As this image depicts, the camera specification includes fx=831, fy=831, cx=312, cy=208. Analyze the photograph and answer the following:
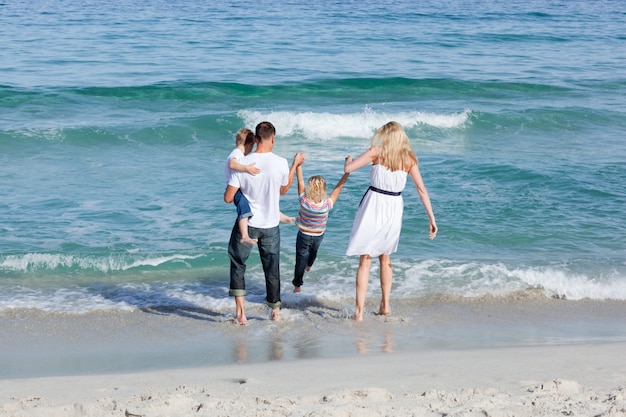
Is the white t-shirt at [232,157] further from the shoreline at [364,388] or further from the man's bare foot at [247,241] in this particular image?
the shoreline at [364,388]

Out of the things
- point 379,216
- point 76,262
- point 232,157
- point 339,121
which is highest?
point 232,157

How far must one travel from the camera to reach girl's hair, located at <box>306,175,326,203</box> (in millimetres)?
7590

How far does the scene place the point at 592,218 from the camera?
10805 mm

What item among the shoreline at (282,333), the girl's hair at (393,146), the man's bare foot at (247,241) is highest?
the girl's hair at (393,146)

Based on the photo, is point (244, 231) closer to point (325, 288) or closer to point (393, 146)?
point (393, 146)

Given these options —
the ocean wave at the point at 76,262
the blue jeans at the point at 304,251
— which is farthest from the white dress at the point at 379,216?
the ocean wave at the point at 76,262

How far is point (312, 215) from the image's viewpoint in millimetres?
7719

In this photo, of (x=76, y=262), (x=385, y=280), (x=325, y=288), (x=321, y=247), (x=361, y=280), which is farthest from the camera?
(x=321, y=247)

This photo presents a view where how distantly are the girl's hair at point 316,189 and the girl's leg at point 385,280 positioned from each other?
836 millimetres

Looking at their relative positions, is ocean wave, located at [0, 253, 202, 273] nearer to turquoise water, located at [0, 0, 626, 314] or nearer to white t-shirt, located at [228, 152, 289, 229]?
turquoise water, located at [0, 0, 626, 314]

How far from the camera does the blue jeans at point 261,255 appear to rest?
692 centimetres

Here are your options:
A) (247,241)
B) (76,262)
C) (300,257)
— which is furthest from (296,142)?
(247,241)

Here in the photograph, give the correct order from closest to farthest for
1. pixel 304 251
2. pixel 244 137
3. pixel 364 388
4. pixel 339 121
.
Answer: pixel 364 388 → pixel 244 137 → pixel 304 251 → pixel 339 121

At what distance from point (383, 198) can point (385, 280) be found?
825 mm
